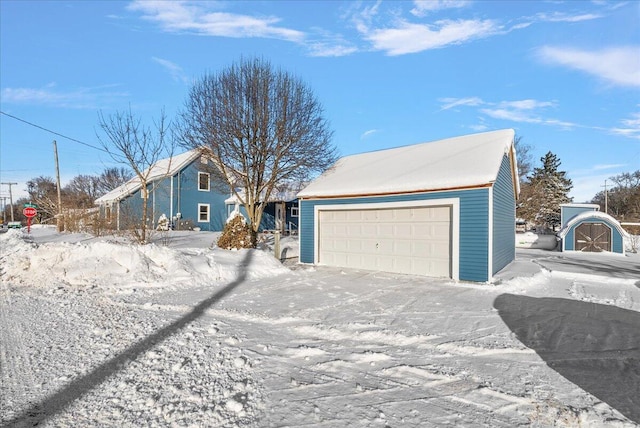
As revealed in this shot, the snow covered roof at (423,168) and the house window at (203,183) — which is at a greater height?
the house window at (203,183)

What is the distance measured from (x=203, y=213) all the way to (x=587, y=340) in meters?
26.6

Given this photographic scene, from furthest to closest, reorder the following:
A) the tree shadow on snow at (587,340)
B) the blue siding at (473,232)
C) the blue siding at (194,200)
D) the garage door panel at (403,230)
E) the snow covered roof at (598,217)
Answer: the blue siding at (194,200) < the snow covered roof at (598,217) < the garage door panel at (403,230) < the blue siding at (473,232) < the tree shadow on snow at (587,340)

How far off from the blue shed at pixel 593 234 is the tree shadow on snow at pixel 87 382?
20.7 m

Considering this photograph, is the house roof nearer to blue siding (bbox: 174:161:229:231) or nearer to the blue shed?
blue siding (bbox: 174:161:229:231)

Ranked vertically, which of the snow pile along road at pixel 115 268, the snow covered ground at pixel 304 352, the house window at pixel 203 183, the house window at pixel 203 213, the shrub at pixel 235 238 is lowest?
the snow covered ground at pixel 304 352

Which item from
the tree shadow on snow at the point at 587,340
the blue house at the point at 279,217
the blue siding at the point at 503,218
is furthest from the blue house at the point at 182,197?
the tree shadow on snow at the point at 587,340

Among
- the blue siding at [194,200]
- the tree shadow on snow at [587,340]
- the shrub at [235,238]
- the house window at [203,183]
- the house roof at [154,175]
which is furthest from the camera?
the house window at [203,183]

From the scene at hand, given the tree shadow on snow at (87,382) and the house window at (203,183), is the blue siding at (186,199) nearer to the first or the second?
the house window at (203,183)

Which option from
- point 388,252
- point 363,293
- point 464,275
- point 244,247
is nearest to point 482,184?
point 464,275

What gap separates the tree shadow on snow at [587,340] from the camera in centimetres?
356

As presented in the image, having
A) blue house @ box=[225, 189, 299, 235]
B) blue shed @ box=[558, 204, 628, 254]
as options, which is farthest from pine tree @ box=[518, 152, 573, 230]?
blue house @ box=[225, 189, 299, 235]

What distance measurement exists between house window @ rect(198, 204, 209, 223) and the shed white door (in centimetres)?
1777

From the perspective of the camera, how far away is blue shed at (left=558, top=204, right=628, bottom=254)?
18.5 metres

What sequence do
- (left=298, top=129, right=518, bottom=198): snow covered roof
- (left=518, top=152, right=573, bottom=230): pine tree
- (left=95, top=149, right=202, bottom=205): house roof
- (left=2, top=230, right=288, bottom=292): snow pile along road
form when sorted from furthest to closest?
1. (left=518, top=152, right=573, bottom=230): pine tree
2. (left=95, top=149, right=202, bottom=205): house roof
3. (left=298, top=129, right=518, bottom=198): snow covered roof
4. (left=2, top=230, right=288, bottom=292): snow pile along road
